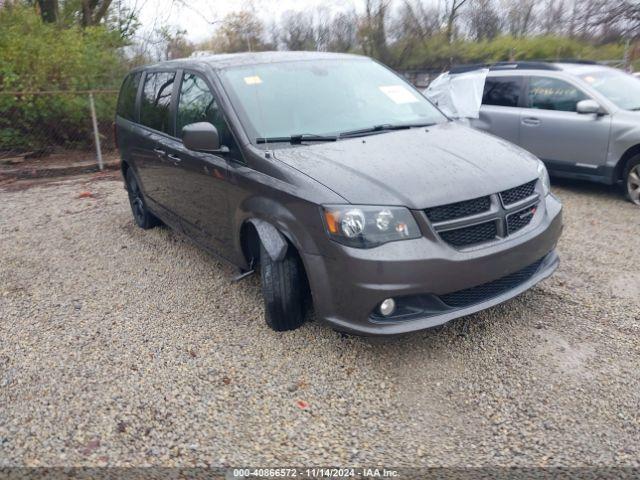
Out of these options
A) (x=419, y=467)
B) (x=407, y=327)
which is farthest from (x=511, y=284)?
(x=419, y=467)

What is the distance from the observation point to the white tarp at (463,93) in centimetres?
815

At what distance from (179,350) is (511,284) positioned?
214 centimetres

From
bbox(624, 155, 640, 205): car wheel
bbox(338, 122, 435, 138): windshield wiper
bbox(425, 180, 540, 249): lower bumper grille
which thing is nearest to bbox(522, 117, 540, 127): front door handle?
bbox(624, 155, 640, 205): car wheel

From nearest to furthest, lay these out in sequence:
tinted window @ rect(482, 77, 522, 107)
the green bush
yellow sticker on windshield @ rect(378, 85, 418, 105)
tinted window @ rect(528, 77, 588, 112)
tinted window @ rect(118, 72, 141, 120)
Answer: yellow sticker on windshield @ rect(378, 85, 418, 105), tinted window @ rect(118, 72, 141, 120), tinted window @ rect(528, 77, 588, 112), tinted window @ rect(482, 77, 522, 107), the green bush

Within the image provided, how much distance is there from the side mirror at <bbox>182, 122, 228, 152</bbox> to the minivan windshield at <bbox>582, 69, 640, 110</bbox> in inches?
202

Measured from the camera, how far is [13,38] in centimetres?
1016

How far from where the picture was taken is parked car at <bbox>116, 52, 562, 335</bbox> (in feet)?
10.1

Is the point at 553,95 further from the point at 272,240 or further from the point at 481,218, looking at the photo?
the point at 272,240

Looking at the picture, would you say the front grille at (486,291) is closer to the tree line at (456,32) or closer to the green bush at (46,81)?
the green bush at (46,81)

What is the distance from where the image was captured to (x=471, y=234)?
3.22 meters

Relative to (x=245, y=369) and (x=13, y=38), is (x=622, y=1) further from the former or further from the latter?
(x=245, y=369)

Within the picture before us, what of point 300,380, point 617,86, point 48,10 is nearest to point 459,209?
point 300,380

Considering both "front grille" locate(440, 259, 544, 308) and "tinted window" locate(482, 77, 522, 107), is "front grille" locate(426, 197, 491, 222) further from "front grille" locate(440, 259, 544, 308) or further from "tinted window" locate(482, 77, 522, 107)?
"tinted window" locate(482, 77, 522, 107)

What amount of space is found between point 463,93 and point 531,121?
53.5 inches
